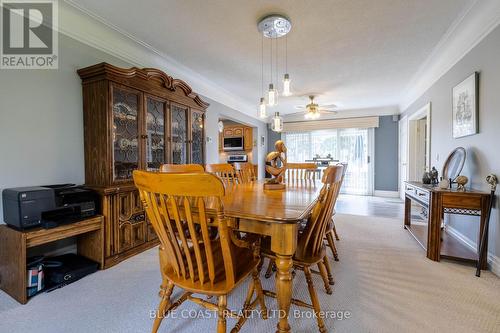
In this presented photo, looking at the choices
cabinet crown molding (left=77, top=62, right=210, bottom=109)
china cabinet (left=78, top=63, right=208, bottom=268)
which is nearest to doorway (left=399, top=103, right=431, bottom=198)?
cabinet crown molding (left=77, top=62, right=210, bottom=109)

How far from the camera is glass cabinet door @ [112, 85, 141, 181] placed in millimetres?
2180

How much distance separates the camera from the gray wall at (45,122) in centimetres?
174

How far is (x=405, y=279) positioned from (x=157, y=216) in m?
2.05

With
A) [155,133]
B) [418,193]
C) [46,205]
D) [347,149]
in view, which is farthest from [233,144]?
[46,205]

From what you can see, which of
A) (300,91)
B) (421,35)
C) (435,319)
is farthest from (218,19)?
(435,319)

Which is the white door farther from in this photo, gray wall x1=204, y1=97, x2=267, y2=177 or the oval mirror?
gray wall x1=204, y1=97, x2=267, y2=177

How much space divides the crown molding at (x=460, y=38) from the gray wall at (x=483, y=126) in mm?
76

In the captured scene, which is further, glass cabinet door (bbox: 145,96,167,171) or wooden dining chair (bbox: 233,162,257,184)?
wooden dining chair (bbox: 233,162,257,184)

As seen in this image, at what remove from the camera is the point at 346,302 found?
1.54 meters

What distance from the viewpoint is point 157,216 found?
98 centimetres

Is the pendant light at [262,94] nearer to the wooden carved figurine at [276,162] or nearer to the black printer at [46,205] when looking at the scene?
the wooden carved figurine at [276,162]

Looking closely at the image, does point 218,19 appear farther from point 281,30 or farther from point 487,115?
point 487,115

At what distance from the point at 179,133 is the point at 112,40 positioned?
1239 mm

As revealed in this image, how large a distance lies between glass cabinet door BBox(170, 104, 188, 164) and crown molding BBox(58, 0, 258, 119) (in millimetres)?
650
